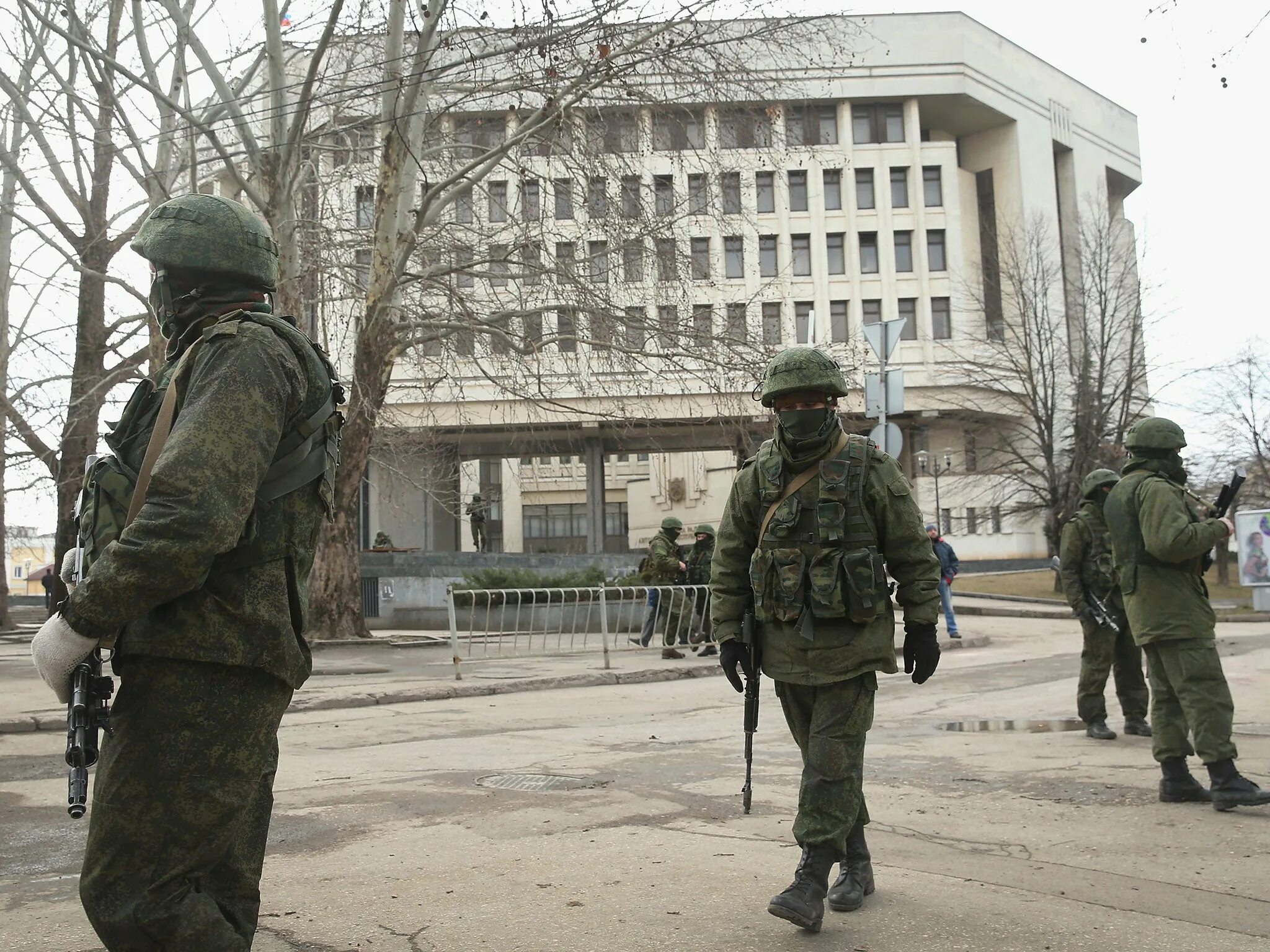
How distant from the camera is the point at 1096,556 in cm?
862

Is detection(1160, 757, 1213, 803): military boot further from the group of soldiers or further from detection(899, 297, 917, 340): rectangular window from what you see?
detection(899, 297, 917, 340): rectangular window

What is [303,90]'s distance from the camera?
15492mm

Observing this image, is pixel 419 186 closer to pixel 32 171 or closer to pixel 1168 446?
pixel 32 171

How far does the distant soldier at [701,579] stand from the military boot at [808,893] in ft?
38.9

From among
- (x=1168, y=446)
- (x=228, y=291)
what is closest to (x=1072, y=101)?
(x=1168, y=446)

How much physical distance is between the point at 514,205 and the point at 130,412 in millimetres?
18472

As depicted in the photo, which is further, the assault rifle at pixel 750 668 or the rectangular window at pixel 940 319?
the rectangular window at pixel 940 319

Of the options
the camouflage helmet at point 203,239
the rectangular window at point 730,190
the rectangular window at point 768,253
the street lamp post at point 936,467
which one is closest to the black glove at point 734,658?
the camouflage helmet at point 203,239

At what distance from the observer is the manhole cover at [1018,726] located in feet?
28.6

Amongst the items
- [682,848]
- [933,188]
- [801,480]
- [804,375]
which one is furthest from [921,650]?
[933,188]

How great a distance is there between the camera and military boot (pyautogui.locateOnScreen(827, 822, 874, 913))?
4074 mm

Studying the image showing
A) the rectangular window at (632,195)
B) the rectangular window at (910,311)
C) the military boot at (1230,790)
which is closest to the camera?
the military boot at (1230,790)

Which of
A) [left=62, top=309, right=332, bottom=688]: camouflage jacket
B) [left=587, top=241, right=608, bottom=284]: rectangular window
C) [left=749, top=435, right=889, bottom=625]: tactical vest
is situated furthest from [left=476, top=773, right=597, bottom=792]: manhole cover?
[left=587, top=241, right=608, bottom=284]: rectangular window

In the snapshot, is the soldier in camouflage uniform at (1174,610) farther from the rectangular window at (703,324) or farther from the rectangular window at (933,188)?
the rectangular window at (933,188)
